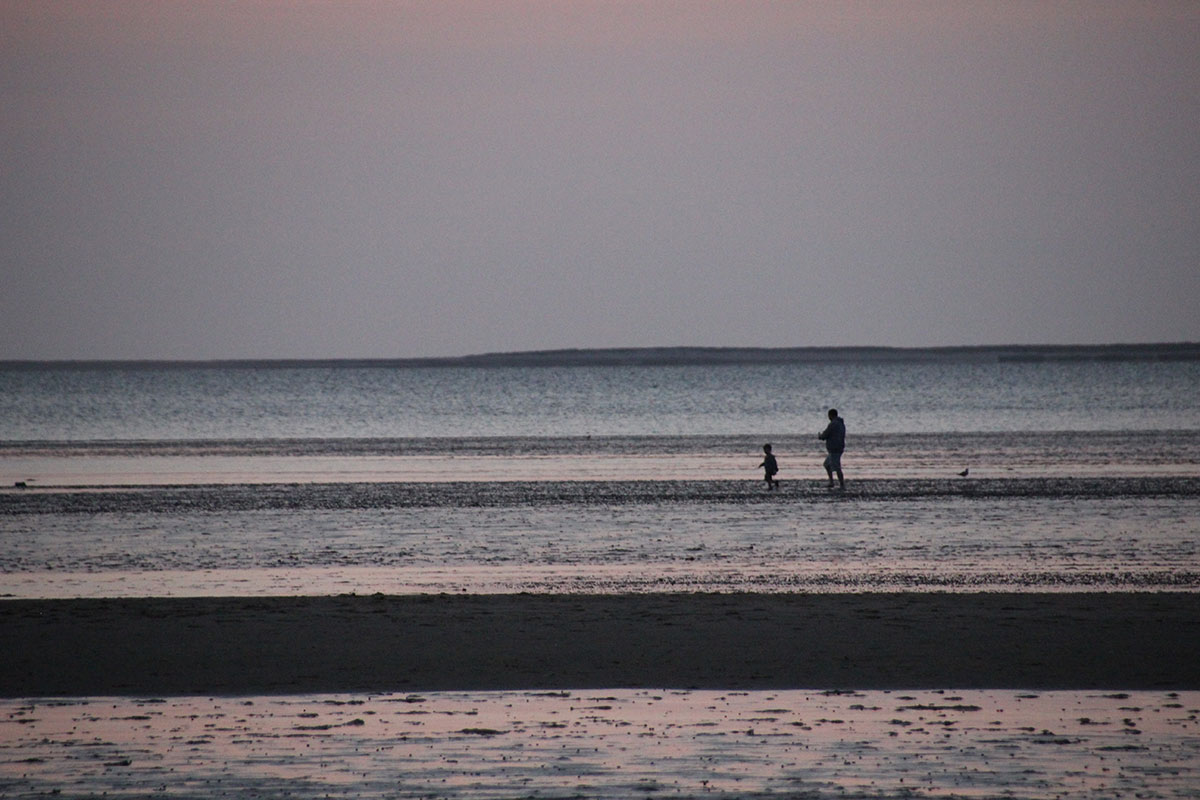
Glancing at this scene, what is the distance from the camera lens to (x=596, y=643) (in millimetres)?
12781

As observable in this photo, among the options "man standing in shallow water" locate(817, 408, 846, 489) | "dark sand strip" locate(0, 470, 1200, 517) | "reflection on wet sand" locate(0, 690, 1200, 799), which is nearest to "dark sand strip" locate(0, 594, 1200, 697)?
"reflection on wet sand" locate(0, 690, 1200, 799)

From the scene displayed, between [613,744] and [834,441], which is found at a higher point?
[834,441]

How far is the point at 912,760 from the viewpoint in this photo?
29.1ft

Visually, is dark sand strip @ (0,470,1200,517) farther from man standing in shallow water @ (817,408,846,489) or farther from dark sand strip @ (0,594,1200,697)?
dark sand strip @ (0,594,1200,697)

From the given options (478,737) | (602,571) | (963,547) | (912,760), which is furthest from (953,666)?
(963,547)

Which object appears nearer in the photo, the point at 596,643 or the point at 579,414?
the point at 596,643

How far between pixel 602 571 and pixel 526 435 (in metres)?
39.2

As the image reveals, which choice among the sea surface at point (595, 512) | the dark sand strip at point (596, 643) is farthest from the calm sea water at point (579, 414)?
the dark sand strip at point (596, 643)

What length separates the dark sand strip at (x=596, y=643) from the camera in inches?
450

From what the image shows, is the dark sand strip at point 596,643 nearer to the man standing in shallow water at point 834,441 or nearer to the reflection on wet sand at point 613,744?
the reflection on wet sand at point 613,744

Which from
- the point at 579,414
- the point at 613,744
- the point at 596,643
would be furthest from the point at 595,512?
the point at 579,414

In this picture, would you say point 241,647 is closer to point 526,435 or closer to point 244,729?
point 244,729

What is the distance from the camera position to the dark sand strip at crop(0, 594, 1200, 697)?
11430 millimetres

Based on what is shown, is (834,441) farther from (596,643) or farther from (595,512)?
(596,643)
